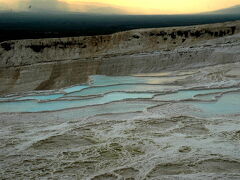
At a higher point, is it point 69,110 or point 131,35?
point 131,35

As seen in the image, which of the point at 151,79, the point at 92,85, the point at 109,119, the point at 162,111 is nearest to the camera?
the point at 109,119

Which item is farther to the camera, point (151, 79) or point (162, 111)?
point (151, 79)

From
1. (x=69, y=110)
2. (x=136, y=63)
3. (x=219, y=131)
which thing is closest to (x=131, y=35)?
(x=136, y=63)

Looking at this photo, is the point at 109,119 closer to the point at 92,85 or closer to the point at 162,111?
the point at 162,111

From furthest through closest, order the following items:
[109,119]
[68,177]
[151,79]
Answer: [151,79] → [109,119] → [68,177]

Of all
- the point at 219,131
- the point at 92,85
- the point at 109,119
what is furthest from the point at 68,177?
the point at 92,85

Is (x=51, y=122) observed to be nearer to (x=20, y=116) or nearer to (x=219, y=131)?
(x=20, y=116)
